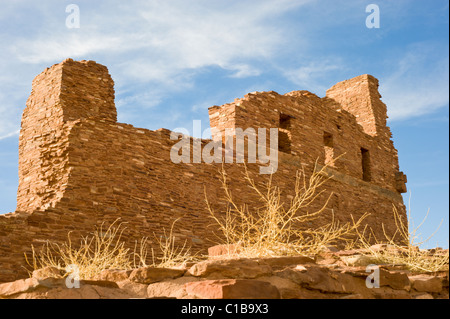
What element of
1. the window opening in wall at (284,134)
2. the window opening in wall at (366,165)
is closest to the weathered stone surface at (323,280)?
the window opening in wall at (284,134)

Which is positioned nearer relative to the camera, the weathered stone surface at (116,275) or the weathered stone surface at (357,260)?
the weathered stone surface at (116,275)

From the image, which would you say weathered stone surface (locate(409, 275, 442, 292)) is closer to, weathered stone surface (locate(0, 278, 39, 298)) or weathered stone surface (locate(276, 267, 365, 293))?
weathered stone surface (locate(276, 267, 365, 293))

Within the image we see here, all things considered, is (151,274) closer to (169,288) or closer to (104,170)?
(169,288)

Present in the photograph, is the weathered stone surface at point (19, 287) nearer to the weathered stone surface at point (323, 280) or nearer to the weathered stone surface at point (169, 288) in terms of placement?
the weathered stone surface at point (169, 288)

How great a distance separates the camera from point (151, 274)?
4746 mm

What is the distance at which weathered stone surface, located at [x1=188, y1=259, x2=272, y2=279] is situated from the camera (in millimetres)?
4629

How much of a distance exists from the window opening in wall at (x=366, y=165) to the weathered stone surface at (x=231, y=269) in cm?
1114

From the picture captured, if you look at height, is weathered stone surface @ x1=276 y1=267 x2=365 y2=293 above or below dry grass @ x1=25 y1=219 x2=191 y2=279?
below

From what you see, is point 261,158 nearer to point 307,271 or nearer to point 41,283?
point 307,271

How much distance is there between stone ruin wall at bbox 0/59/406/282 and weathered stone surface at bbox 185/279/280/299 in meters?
4.39

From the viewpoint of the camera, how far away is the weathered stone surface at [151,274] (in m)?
4.74

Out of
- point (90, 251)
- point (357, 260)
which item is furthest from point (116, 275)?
point (90, 251)

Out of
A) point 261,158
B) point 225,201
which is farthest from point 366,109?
point 225,201

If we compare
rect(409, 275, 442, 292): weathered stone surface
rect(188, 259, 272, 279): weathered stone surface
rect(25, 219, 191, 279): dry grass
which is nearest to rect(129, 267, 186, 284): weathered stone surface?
rect(188, 259, 272, 279): weathered stone surface
